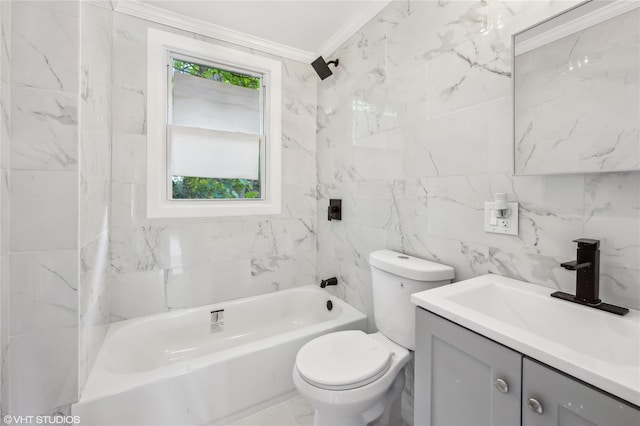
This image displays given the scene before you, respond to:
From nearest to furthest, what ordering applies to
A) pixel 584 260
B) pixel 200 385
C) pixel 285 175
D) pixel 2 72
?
pixel 584 260
pixel 2 72
pixel 200 385
pixel 285 175

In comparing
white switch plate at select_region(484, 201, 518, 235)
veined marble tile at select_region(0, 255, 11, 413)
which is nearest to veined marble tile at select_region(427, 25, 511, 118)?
white switch plate at select_region(484, 201, 518, 235)

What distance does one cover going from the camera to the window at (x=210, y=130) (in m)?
1.90

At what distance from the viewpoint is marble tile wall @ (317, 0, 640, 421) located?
0.91 m

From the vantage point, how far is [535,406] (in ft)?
2.04

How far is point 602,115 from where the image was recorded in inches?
33.4

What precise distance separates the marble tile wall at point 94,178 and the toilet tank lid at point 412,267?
1401 mm

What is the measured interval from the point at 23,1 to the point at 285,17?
1367 mm

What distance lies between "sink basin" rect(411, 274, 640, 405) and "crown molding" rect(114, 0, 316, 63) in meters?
2.22

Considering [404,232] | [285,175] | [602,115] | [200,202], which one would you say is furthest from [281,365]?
[602,115]

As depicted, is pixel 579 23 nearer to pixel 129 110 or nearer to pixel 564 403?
pixel 564 403

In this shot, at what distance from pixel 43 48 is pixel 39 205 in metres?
0.63


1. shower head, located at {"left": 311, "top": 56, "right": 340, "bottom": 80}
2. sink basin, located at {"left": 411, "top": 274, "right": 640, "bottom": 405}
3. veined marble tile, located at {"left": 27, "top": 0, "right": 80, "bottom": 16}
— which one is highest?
shower head, located at {"left": 311, "top": 56, "right": 340, "bottom": 80}

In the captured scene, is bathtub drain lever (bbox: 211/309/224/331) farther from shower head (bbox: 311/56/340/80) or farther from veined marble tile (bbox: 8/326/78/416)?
shower head (bbox: 311/56/340/80)

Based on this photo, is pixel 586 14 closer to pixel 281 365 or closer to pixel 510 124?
pixel 510 124
